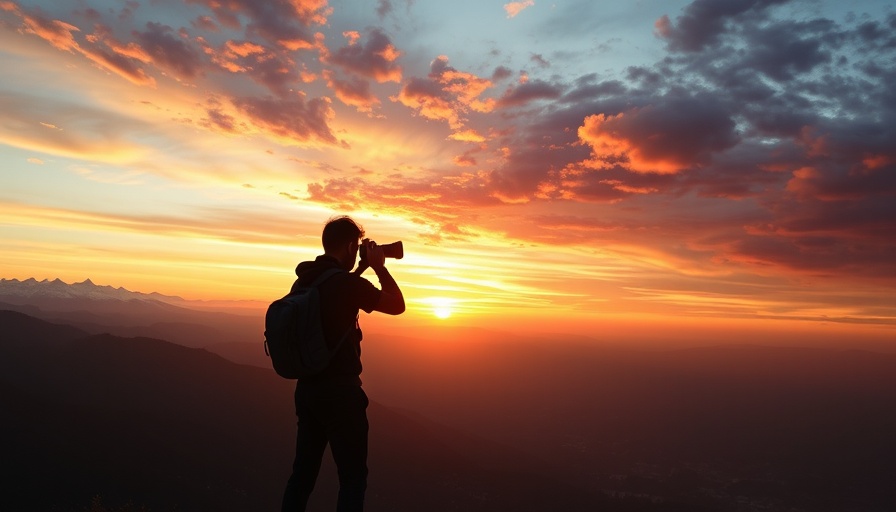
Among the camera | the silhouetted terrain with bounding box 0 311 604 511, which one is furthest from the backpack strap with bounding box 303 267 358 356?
the silhouetted terrain with bounding box 0 311 604 511

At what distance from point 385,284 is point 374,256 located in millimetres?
282

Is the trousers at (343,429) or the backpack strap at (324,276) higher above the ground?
the backpack strap at (324,276)

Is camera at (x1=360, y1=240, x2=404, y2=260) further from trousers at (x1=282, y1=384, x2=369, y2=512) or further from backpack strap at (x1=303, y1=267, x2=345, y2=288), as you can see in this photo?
trousers at (x1=282, y1=384, x2=369, y2=512)

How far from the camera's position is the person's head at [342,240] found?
4215 millimetres

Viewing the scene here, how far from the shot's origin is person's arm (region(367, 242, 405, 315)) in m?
4.01

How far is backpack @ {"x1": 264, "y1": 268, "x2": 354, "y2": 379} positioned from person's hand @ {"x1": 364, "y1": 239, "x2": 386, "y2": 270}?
72 cm

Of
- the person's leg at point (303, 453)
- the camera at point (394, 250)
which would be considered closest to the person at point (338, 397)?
the person's leg at point (303, 453)

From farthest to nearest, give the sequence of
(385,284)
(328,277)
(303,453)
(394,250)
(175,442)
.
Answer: (175,442) → (394,250) → (385,284) → (303,453) → (328,277)

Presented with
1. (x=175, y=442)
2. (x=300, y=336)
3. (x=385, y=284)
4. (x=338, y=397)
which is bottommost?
(x=175, y=442)

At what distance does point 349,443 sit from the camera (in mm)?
3795

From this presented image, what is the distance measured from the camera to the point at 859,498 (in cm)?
19500

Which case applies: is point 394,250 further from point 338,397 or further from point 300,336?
point 338,397

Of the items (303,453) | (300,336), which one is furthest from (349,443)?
(300,336)

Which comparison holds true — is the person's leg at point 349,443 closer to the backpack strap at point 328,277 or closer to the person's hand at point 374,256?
the backpack strap at point 328,277
